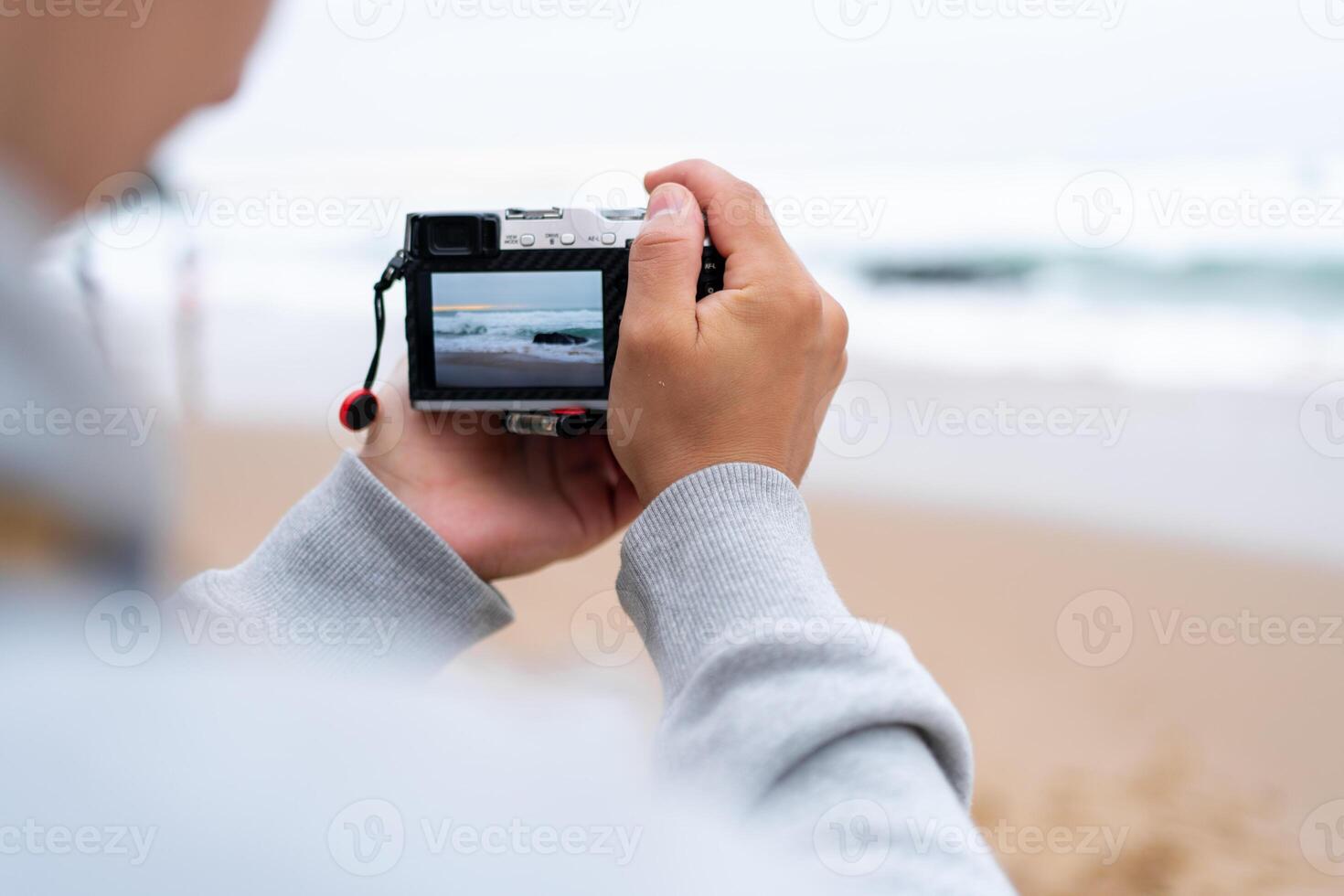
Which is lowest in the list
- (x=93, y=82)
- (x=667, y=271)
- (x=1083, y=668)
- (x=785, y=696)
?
(x=1083, y=668)

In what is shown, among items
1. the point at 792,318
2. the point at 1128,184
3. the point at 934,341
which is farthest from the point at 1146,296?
the point at 792,318

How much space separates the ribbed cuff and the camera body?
283 mm

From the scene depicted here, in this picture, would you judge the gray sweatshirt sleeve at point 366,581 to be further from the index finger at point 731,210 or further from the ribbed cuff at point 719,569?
the index finger at point 731,210

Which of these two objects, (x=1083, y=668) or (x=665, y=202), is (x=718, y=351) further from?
(x=1083, y=668)

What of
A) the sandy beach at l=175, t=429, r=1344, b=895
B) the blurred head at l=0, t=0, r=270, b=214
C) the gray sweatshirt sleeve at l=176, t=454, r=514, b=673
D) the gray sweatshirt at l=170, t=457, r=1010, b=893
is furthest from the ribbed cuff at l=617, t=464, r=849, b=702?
the sandy beach at l=175, t=429, r=1344, b=895

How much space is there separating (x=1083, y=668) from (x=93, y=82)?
2.21 m

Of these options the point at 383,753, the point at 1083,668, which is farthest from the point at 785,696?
the point at 1083,668

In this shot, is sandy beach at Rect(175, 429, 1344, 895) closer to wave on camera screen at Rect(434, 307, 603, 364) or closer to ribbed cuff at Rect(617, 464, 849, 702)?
wave on camera screen at Rect(434, 307, 603, 364)

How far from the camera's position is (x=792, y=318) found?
2.47 ft

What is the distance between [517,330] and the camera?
3.06ft

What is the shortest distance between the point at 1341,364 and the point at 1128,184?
1.31 meters

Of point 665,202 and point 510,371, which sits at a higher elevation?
point 665,202

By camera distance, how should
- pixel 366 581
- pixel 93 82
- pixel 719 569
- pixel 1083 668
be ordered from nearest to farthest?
pixel 93 82 < pixel 719 569 < pixel 366 581 < pixel 1083 668

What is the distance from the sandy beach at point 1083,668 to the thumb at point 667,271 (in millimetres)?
739
